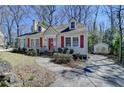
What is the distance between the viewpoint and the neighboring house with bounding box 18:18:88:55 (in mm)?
14258

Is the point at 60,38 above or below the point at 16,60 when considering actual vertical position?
above

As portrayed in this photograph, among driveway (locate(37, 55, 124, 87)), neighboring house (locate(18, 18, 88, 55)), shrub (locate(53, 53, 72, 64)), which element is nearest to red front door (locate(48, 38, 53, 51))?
neighboring house (locate(18, 18, 88, 55))

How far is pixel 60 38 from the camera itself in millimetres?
15047

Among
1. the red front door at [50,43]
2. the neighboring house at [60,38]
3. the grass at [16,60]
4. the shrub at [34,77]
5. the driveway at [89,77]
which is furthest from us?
the red front door at [50,43]

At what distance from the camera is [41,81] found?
7410 mm

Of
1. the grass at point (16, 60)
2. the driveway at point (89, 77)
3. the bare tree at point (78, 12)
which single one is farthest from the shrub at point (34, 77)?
the bare tree at point (78, 12)

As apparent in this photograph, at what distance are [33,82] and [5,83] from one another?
40.0 inches

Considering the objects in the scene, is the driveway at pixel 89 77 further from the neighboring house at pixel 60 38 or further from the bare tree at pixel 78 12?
the bare tree at pixel 78 12

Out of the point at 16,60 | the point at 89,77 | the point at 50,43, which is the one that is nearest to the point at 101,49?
the point at 50,43

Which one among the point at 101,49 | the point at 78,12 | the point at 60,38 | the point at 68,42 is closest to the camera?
the point at 68,42

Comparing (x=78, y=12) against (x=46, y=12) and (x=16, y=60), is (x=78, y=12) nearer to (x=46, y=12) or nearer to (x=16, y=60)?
(x=46, y=12)

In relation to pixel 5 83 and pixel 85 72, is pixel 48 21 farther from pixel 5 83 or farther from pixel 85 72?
pixel 5 83

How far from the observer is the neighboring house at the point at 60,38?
14258 millimetres
